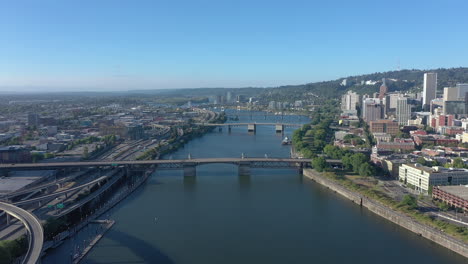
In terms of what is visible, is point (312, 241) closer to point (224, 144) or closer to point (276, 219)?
point (276, 219)

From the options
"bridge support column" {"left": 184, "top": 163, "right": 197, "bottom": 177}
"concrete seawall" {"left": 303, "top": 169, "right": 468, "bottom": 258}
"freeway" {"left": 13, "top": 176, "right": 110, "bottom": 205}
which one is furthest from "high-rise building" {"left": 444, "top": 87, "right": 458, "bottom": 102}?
"freeway" {"left": 13, "top": 176, "right": 110, "bottom": 205}

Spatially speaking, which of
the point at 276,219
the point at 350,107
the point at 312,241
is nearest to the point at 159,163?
the point at 276,219

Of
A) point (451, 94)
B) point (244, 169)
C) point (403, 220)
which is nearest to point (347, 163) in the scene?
point (244, 169)

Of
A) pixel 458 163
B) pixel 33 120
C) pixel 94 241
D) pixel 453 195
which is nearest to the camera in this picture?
pixel 94 241

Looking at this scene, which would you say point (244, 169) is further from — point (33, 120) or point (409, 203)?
point (33, 120)

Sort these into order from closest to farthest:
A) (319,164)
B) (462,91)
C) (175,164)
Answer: (319,164)
(175,164)
(462,91)
